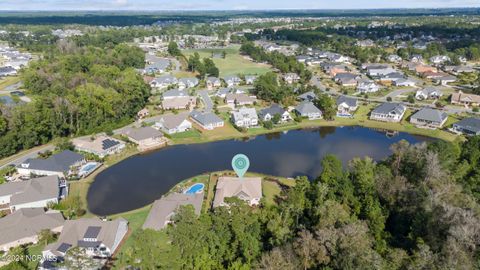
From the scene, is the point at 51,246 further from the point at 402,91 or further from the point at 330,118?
the point at 402,91

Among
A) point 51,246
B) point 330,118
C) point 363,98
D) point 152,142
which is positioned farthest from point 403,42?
point 51,246

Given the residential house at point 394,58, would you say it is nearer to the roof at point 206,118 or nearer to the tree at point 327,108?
the tree at point 327,108

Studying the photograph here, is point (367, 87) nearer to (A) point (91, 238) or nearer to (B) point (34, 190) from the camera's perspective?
(A) point (91, 238)

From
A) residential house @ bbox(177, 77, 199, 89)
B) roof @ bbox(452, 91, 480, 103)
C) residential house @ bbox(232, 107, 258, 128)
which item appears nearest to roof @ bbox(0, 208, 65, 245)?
residential house @ bbox(232, 107, 258, 128)

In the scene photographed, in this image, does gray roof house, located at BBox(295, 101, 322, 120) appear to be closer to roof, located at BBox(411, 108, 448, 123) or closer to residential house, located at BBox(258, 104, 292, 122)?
residential house, located at BBox(258, 104, 292, 122)

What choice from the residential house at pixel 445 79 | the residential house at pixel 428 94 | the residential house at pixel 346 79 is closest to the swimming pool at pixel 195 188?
the residential house at pixel 428 94

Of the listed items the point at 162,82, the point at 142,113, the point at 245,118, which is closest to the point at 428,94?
the point at 245,118

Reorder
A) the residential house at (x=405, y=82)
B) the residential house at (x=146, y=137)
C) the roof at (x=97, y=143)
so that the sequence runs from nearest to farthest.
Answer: the roof at (x=97, y=143) < the residential house at (x=146, y=137) < the residential house at (x=405, y=82)
